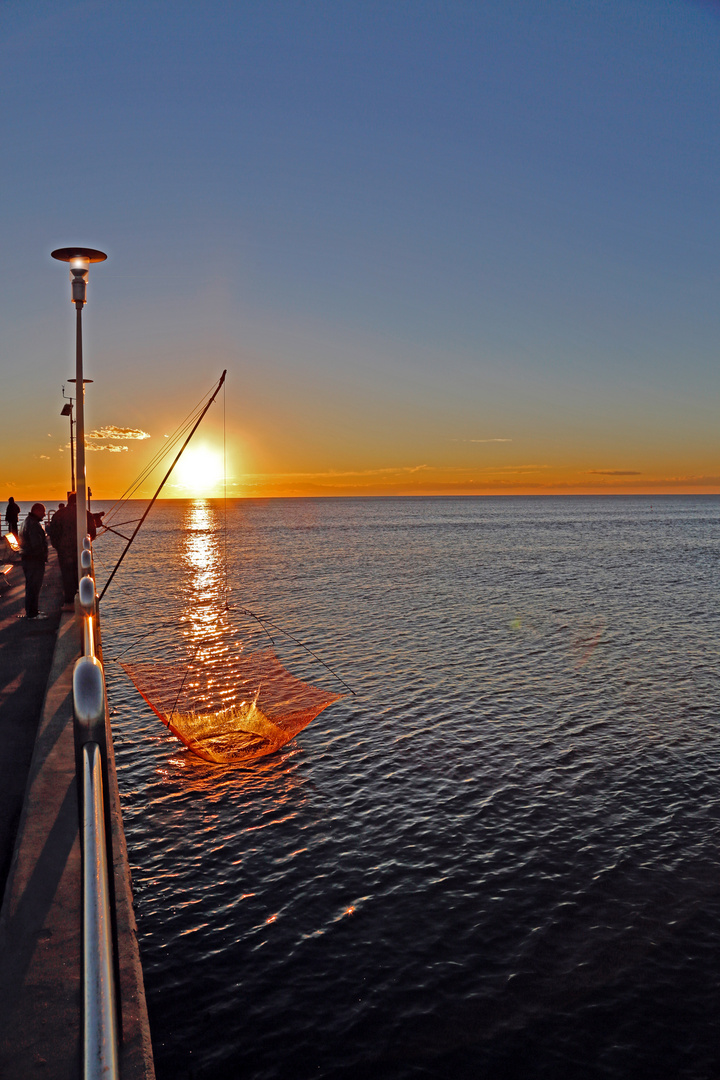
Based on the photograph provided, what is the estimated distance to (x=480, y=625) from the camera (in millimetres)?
33188

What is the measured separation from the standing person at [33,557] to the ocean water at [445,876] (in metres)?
3.71

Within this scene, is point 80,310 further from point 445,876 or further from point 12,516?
point 12,516

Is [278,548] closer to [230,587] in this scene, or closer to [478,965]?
[230,587]

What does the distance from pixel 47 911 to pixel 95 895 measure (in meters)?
4.01

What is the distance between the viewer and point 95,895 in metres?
2.41

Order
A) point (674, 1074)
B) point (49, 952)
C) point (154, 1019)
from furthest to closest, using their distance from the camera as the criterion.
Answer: point (154, 1019), point (674, 1074), point (49, 952)

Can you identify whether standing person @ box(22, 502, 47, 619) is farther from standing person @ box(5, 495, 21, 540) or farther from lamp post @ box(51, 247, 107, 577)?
standing person @ box(5, 495, 21, 540)

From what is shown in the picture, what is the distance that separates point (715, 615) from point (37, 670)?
1294 inches

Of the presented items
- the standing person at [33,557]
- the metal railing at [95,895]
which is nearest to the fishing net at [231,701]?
the standing person at [33,557]

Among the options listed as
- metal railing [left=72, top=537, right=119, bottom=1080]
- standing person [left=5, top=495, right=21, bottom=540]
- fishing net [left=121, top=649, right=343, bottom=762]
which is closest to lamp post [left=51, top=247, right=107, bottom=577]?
fishing net [left=121, top=649, right=343, bottom=762]

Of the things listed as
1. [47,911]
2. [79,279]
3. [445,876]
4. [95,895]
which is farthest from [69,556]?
[95,895]

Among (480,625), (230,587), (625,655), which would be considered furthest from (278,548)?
(625,655)

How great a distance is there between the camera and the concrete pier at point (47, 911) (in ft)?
14.7

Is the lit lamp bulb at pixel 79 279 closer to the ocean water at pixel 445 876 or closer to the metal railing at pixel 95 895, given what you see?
the ocean water at pixel 445 876
